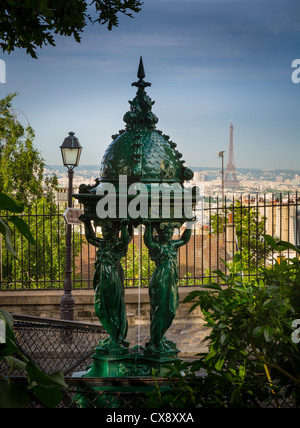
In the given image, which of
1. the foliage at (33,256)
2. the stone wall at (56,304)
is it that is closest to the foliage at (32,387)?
the stone wall at (56,304)

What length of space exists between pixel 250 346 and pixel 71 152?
27.1 feet

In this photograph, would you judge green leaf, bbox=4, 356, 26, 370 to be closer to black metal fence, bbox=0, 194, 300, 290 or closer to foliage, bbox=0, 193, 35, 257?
foliage, bbox=0, 193, 35, 257

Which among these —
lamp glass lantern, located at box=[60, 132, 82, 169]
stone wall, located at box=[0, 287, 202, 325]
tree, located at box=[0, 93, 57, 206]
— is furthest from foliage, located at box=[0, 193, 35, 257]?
tree, located at box=[0, 93, 57, 206]

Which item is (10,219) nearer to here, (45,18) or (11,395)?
(11,395)

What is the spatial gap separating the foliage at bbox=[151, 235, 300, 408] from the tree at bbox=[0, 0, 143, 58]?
1411mm

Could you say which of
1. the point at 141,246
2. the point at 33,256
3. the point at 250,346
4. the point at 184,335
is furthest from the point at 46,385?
the point at 33,256

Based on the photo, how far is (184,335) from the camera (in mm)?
9328

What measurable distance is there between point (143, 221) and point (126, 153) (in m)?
0.43

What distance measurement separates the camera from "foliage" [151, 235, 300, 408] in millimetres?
1894

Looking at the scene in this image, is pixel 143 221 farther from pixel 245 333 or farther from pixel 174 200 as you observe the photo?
pixel 245 333

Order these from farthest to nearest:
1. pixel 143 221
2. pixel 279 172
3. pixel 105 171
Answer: pixel 279 172, pixel 105 171, pixel 143 221

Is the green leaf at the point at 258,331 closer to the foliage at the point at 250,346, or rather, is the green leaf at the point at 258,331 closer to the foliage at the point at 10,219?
the foliage at the point at 250,346
